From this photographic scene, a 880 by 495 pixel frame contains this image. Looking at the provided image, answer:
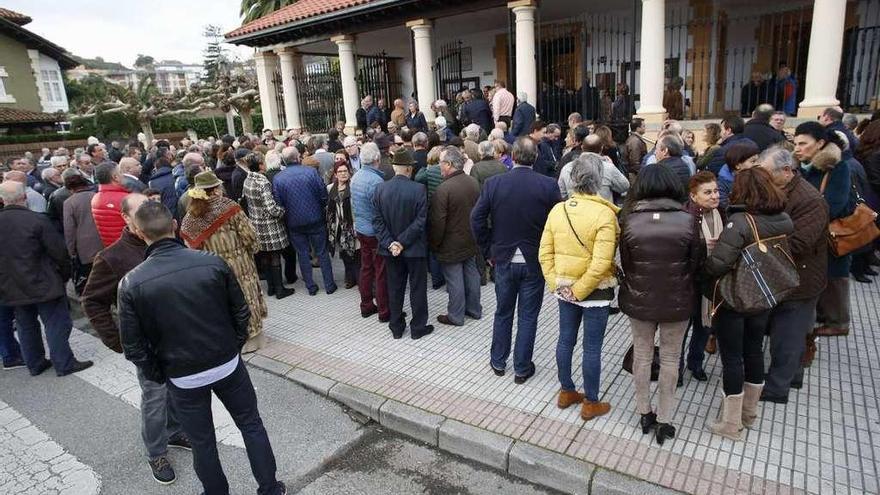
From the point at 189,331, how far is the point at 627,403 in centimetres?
303

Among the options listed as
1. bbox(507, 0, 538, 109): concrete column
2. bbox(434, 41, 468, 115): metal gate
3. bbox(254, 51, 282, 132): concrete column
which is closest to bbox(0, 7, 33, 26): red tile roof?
bbox(254, 51, 282, 132): concrete column

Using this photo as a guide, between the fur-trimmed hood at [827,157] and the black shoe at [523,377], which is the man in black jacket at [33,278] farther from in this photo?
the fur-trimmed hood at [827,157]

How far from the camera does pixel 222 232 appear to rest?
5016 mm

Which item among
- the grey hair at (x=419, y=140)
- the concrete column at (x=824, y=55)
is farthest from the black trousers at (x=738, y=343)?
the concrete column at (x=824, y=55)

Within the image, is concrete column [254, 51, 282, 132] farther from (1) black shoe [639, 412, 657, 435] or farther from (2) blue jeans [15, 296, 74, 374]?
(1) black shoe [639, 412, 657, 435]

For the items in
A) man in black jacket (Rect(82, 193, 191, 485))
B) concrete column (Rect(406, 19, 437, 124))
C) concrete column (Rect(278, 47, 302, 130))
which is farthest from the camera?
concrete column (Rect(278, 47, 302, 130))

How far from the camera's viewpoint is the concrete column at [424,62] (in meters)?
12.6

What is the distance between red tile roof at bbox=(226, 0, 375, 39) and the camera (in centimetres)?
1328

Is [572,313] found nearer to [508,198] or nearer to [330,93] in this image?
→ [508,198]

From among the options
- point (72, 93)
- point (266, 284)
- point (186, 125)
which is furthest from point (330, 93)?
point (72, 93)

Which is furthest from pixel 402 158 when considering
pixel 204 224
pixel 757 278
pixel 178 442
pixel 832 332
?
pixel 832 332

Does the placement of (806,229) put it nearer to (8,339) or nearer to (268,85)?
(8,339)

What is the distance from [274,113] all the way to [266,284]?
11080 mm

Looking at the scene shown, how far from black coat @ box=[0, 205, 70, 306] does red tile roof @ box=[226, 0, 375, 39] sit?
9610 mm
